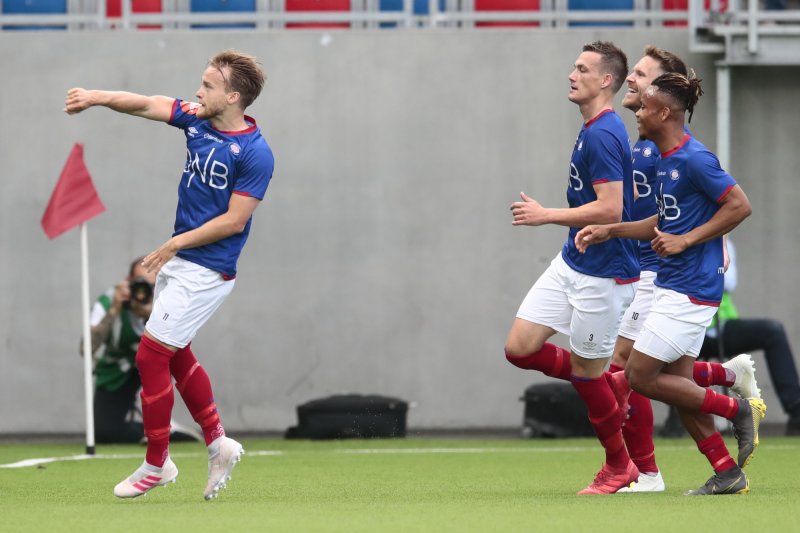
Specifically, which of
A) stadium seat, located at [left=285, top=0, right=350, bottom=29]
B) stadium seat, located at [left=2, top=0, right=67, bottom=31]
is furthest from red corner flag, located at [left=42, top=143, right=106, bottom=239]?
stadium seat, located at [left=285, top=0, right=350, bottom=29]

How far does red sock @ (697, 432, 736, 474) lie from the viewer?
7133 millimetres

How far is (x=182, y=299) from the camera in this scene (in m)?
6.98

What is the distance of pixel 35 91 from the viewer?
1415 cm

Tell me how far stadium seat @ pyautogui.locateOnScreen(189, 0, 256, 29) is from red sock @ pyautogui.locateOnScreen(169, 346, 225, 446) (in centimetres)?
798

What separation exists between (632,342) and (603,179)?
3.94 ft

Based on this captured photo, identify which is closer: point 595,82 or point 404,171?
point 595,82

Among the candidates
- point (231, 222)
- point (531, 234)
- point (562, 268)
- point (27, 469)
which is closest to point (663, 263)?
point (562, 268)

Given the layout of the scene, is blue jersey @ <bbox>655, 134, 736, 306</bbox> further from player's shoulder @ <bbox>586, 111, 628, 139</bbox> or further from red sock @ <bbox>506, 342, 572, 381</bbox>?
red sock @ <bbox>506, 342, 572, 381</bbox>

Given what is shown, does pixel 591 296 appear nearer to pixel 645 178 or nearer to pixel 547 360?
pixel 547 360

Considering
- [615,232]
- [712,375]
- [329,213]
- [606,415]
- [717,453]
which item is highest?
[329,213]

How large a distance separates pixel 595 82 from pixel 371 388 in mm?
7045

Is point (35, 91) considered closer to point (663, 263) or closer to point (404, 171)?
point (404, 171)

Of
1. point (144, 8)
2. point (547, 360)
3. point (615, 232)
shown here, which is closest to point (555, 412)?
point (547, 360)

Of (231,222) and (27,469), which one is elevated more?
(231,222)
